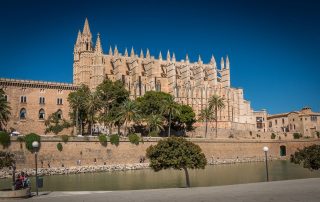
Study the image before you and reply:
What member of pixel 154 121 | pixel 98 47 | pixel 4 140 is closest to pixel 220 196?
pixel 4 140

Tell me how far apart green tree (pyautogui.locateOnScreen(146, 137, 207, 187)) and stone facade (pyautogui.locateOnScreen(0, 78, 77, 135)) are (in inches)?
1620

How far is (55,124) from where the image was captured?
64.2 metres

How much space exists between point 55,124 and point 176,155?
137ft

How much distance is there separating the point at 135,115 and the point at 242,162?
64.8ft

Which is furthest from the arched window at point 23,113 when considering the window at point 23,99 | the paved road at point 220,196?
the paved road at point 220,196

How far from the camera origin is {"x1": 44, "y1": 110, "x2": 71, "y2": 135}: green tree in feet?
208

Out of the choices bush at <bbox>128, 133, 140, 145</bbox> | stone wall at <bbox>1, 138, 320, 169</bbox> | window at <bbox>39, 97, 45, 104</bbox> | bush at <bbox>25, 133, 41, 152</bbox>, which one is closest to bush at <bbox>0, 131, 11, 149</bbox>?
stone wall at <bbox>1, 138, 320, 169</bbox>

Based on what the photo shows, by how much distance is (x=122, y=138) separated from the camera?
54031 mm

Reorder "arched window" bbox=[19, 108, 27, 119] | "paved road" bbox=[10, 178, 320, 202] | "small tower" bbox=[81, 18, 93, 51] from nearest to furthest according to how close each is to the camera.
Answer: "paved road" bbox=[10, 178, 320, 202]
"arched window" bbox=[19, 108, 27, 119]
"small tower" bbox=[81, 18, 93, 51]

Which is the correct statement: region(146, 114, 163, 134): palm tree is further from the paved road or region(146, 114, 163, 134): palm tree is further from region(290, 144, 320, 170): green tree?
the paved road

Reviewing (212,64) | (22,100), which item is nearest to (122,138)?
(22,100)

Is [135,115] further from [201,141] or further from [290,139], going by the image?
[290,139]

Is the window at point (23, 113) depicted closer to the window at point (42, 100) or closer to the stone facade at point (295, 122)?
the window at point (42, 100)

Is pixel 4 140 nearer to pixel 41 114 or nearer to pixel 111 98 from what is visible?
pixel 41 114
